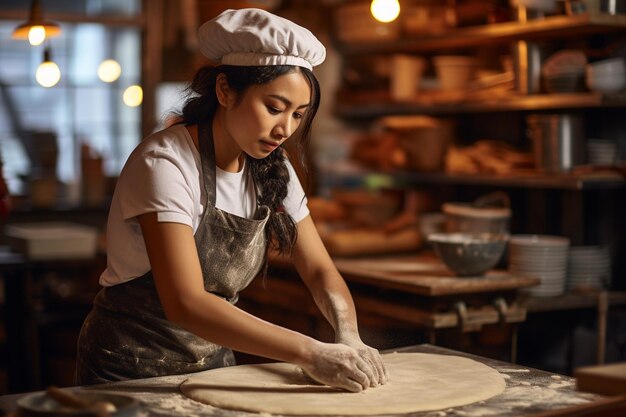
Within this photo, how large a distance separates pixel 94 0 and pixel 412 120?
2.82m

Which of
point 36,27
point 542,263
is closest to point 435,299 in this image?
point 542,263

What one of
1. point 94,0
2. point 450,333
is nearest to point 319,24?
point 94,0

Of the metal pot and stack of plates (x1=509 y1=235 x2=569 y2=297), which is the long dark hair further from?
the metal pot

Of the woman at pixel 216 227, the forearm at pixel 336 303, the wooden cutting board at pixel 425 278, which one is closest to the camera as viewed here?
the woman at pixel 216 227

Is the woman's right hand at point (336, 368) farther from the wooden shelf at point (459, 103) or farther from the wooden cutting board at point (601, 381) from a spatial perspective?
the wooden shelf at point (459, 103)

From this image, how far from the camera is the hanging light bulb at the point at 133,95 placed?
6.78m

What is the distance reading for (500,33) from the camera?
464 cm

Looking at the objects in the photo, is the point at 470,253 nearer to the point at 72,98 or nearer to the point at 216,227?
the point at 216,227

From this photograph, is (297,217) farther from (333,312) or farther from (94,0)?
(94,0)

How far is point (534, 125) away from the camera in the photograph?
14.5ft

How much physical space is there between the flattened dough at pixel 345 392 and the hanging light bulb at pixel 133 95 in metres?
4.60

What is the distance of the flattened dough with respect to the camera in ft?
6.78

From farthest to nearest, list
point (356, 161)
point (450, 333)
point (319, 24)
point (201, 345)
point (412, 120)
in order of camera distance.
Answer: point (319, 24) < point (356, 161) < point (412, 120) < point (450, 333) < point (201, 345)

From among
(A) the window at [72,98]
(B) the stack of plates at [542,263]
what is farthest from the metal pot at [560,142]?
(A) the window at [72,98]
